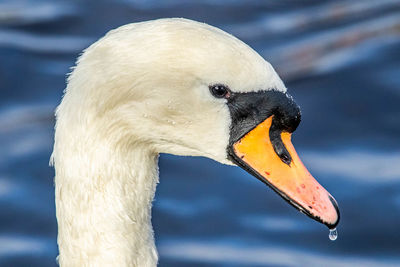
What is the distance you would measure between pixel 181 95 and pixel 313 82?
4.41m

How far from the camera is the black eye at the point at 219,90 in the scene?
4020 millimetres

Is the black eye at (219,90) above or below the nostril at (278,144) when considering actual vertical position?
above

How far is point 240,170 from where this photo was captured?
7191mm

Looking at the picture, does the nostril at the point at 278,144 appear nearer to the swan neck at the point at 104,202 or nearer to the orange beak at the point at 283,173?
the orange beak at the point at 283,173

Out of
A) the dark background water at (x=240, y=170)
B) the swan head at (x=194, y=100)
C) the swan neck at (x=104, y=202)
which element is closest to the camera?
the swan head at (x=194, y=100)

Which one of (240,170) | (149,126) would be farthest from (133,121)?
(240,170)

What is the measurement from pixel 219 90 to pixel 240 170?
10.5ft

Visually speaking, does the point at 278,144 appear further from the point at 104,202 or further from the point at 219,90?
the point at 104,202

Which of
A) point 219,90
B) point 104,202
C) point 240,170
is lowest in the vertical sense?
point 104,202

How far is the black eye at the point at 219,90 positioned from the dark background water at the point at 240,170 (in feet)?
8.20

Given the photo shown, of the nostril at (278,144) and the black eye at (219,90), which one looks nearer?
the black eye at (219,90)

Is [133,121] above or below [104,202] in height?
above

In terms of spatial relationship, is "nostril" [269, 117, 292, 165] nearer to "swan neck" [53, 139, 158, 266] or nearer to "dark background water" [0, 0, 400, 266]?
"swan neck" [53, 139, 158, 266]

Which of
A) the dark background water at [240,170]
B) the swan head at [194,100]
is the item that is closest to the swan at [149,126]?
the swan head at [194,100]
